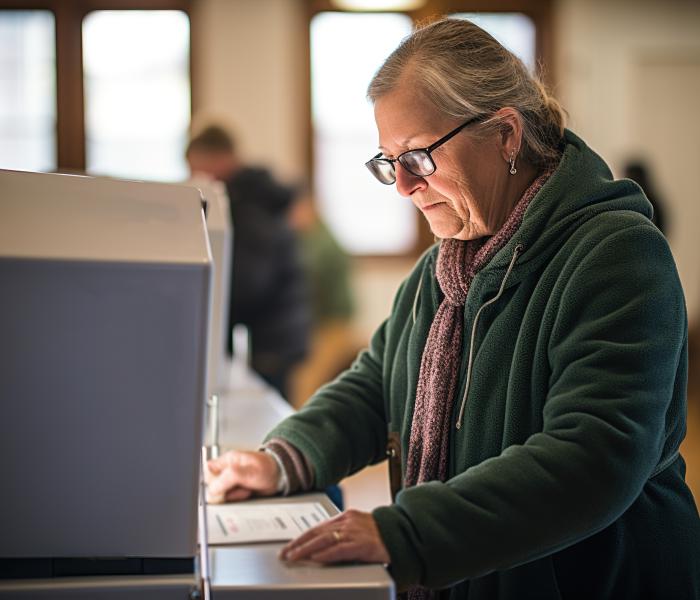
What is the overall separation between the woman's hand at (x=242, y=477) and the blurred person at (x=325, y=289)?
138 inches

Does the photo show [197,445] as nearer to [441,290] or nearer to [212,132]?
[441,290]

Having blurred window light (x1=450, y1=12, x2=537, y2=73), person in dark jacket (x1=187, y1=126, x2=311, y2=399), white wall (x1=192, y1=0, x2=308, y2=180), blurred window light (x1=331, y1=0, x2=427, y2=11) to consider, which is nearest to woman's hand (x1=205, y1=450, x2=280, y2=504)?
person in dark jacket (x1=187, y1=126, x2=311, y2=399)

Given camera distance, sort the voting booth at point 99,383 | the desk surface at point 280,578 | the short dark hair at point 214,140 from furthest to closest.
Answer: the short dark hair at point 214,140, the desk surface at point 280,578, the voting booth at point 99,383

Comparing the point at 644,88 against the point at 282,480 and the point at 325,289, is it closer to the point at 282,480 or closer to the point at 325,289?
the point at 325,289

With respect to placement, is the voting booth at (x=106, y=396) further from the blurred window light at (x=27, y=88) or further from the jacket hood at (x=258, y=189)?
the blurred window light at (x=27, y=88)

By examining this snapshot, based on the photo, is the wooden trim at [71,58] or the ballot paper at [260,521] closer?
the ballot paper at [260,521]

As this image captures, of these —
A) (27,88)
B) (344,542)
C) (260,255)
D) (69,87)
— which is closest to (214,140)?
(260,255)

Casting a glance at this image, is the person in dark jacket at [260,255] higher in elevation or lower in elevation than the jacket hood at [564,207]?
lower

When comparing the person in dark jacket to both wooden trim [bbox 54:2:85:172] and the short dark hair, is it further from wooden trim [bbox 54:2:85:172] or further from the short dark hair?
wooden trim [bbox 54:2:85:172]

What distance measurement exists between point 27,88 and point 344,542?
5240 mm

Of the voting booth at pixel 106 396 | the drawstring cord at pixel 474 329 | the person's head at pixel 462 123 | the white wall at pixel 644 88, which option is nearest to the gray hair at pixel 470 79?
the person's head at pixel 462 123

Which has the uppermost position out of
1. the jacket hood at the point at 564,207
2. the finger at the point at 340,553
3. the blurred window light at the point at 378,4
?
the blurred window light at the point at 378,4

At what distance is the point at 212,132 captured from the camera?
143 inches

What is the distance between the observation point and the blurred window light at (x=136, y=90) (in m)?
5.74
